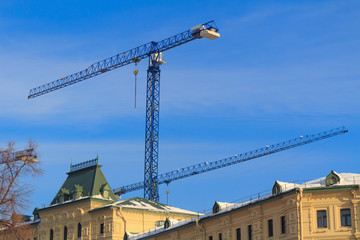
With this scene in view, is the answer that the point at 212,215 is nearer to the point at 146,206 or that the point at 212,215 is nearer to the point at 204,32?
the point at 146,206

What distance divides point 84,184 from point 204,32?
5319 cm

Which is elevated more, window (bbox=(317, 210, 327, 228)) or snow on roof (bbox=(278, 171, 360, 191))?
snow on roof (bbox=(278, 171, 360, 191))

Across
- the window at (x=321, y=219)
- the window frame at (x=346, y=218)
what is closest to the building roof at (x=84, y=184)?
the window at (x=321, y=219)

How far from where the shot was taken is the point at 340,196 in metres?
73.6

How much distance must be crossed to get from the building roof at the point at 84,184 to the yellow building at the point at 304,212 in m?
35.2

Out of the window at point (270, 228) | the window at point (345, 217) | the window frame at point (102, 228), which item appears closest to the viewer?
the window at point (345, 217)

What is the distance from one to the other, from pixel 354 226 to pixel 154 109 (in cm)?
9692

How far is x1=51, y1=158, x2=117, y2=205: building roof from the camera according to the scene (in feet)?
369

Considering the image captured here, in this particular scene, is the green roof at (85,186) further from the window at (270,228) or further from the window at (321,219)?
the window at (321,219)

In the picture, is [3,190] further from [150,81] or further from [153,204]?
[150,81]

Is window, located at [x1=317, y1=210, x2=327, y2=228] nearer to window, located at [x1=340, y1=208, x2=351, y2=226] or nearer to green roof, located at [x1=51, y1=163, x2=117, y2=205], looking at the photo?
window, located at [x1=340, y1=208, x2=351, y2=226]

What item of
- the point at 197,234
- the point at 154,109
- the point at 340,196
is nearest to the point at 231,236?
the point at 197,234

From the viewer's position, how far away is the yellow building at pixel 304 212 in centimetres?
7300

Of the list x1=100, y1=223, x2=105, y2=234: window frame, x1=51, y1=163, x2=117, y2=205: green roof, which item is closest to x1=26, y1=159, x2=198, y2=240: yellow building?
x1=51, y1=163, x2=117, y2=205: green roof
